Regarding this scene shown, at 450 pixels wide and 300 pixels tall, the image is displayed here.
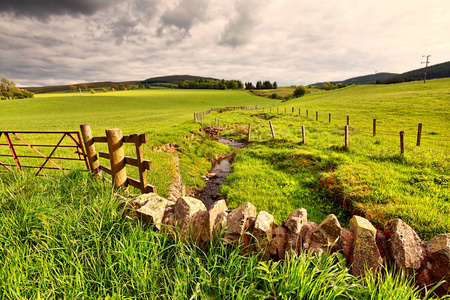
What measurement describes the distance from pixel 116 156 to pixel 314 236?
4.41 metres

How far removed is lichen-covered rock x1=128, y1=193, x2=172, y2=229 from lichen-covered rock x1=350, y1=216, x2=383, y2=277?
2907 mm

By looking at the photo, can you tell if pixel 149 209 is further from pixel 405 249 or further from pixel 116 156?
pixel 405 249

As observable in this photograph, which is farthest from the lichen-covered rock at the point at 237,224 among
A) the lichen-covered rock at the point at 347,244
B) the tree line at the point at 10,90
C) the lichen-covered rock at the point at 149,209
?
the tree line at the point at 10,90

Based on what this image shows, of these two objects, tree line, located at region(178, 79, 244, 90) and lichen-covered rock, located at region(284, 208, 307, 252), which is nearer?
lichen-covered rock, located at region(284, 208, 307, 252)

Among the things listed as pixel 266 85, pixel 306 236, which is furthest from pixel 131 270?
pixel 266 85

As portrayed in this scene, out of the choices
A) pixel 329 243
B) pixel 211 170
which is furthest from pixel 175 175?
pixel 329 243

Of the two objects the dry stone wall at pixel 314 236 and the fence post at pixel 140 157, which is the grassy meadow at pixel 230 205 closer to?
the dry stone wall at pixel 314 236

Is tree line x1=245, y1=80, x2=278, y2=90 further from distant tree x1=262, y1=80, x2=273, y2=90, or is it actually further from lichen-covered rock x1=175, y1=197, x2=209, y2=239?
lichen-covered rock x1=175, y1=197, x2=209, y2=239

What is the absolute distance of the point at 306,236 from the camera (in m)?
2.76

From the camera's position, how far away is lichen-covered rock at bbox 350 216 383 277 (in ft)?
8.07

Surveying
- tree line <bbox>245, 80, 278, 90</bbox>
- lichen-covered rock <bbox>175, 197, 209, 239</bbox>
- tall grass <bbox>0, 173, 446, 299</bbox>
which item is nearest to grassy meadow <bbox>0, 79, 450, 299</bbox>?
tall grass <bbox>0, 173, 446, 299</bbox>

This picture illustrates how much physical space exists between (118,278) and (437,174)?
1049cm

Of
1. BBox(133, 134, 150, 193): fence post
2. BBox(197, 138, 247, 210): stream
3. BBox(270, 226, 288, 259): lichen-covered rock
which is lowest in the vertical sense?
BBox(197, 138, 247, 210): stream

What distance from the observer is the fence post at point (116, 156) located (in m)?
4.47
